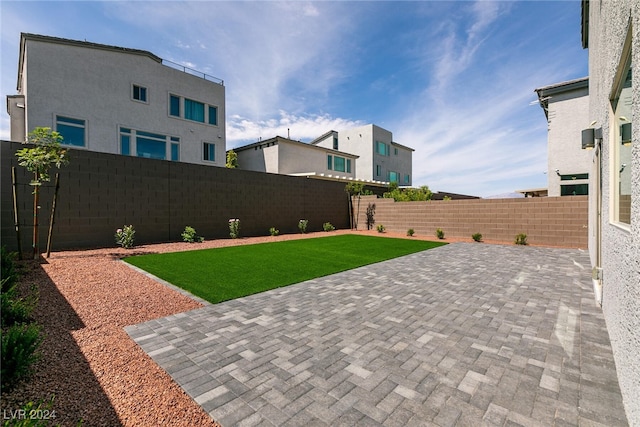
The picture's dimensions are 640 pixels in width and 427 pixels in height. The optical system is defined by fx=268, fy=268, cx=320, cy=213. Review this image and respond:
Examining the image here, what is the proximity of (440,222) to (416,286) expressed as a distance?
10.4m

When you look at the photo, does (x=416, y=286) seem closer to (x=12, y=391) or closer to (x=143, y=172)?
(x=12, y=391)

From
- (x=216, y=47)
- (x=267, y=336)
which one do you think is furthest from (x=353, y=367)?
(x=216, y=47)

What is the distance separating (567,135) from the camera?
18.0 metres

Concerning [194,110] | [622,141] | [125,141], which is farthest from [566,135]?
[125,141]

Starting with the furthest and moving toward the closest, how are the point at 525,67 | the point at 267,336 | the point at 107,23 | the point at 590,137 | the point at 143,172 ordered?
1. the point at 143,172
2. the point at 525,67
3. the point at 107,23
4. the point at 590,137
5. the point at 267,336

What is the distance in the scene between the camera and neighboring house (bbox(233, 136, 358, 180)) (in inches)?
877

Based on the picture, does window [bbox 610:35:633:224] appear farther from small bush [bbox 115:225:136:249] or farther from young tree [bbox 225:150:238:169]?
young tree [bbox 225:150:238:169]

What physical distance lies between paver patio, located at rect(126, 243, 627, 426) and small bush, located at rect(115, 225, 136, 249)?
728cm

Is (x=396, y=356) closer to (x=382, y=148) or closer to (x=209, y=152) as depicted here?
(x=209, y=152)

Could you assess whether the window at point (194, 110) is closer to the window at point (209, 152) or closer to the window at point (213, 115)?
the window at point (213, 115)

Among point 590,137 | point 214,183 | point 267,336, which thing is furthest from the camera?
point 214,183

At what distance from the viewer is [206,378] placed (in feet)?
8.52

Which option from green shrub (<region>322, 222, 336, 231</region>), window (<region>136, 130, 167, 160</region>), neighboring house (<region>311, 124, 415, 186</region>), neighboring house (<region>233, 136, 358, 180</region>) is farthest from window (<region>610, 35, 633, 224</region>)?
neighboring house (<region>311, 124, 415, 186</region>)

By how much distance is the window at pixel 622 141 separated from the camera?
7.55ft
